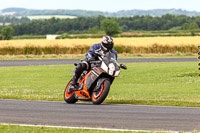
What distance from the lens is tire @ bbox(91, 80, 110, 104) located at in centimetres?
1281

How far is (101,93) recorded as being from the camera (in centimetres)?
1300

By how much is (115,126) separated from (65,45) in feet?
162

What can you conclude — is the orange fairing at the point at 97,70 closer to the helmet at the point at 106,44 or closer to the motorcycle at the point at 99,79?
the motorcycle at the point at 99,79

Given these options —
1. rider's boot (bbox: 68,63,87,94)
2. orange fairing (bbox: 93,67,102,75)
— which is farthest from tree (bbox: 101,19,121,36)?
orange fairing (bbox: 93,67,102,75)

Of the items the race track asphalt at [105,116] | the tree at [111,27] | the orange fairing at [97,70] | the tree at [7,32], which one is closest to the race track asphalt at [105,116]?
the race track asphalt at [105,116]

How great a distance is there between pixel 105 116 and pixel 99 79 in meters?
2.34

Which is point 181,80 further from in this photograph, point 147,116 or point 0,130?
point 0,130

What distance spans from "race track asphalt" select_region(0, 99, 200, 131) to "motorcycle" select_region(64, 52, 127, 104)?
0.44 m

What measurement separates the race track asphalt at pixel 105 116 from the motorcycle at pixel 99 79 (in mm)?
438

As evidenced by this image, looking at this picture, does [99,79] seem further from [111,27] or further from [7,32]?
[111,27]

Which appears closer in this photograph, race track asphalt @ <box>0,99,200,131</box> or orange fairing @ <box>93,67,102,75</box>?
race track asphalt @ <box>0,99,200,131</box>

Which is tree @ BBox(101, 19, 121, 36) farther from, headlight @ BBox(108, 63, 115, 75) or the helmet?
headlight @ BBox(108, 63, 115, 75)

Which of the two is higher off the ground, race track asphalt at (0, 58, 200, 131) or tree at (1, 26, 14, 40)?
race track asphalt at (0, 58, 200, 131)

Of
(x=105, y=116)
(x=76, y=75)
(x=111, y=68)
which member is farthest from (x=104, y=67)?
(x=105, y=116)
